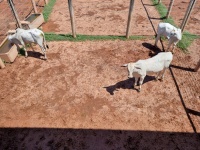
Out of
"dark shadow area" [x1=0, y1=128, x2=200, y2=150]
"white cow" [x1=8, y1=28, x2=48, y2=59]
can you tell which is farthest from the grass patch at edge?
"dark shadow area" [x1=0, y1=128, x2=200, y2=150]

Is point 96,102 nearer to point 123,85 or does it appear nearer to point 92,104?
point 92,104

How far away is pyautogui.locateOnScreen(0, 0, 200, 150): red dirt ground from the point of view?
6.48 m

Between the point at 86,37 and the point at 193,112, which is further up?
the point at 86,37

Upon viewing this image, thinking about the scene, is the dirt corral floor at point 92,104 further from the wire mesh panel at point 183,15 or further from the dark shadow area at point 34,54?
the wire mesh panel at point 183,15

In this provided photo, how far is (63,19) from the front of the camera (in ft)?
42.6

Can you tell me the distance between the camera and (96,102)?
759 centimetres

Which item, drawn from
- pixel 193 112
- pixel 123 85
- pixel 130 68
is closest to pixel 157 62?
pixel 130 68

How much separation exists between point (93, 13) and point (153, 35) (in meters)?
4.78

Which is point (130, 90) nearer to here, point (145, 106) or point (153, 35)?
point (145, 106)

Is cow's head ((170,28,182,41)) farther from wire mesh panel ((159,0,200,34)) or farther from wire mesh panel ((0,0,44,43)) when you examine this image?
wire mesh panel ((0,0,44,43))

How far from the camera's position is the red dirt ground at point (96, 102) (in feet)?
21.3

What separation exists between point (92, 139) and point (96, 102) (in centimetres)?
157

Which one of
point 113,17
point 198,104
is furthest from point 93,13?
point 198,104

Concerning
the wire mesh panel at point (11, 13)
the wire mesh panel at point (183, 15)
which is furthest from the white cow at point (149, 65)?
the wire mesh panel at point (11, 13)
